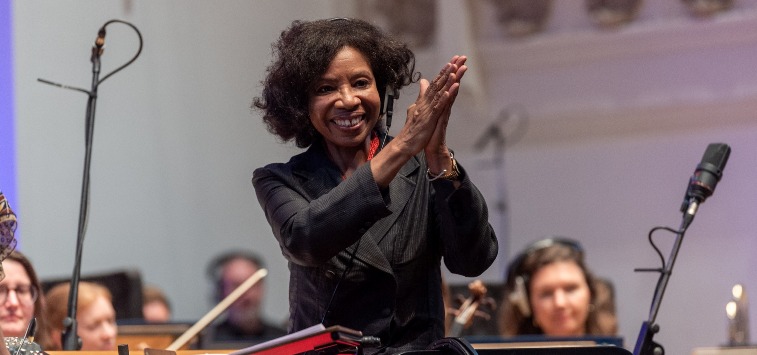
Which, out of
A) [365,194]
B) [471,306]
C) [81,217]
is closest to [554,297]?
[471,306]

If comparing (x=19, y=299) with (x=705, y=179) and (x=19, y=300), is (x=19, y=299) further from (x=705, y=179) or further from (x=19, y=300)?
(x=705, y=179)

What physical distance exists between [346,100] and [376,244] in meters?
0.33

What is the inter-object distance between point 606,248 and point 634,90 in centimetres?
124

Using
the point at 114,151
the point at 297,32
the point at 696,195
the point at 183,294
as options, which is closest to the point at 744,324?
the point at 696,195

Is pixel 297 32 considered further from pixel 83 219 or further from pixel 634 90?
pixel 634 90

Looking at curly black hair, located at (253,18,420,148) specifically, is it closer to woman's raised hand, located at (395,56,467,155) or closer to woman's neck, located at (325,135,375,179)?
woman's neck, located at (325,135,375,179)

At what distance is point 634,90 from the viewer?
930 centimetres

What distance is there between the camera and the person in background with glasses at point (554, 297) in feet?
15.6

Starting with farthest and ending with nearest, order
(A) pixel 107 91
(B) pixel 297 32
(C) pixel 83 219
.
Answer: (A) pixel 107 91, (C) pixel 83 219, (B) pixel 297 32

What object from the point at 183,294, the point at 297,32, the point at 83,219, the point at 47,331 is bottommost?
the point at 183,294

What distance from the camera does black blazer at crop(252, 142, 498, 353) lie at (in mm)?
2574

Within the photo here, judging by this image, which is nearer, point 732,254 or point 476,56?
point 732,254

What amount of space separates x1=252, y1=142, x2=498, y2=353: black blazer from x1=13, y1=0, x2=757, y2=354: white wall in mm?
4942

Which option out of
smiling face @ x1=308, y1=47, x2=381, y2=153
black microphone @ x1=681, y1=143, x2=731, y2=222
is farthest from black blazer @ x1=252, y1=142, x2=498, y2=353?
black microphone @ x1=681, y1=143, x2=731, y2=222
